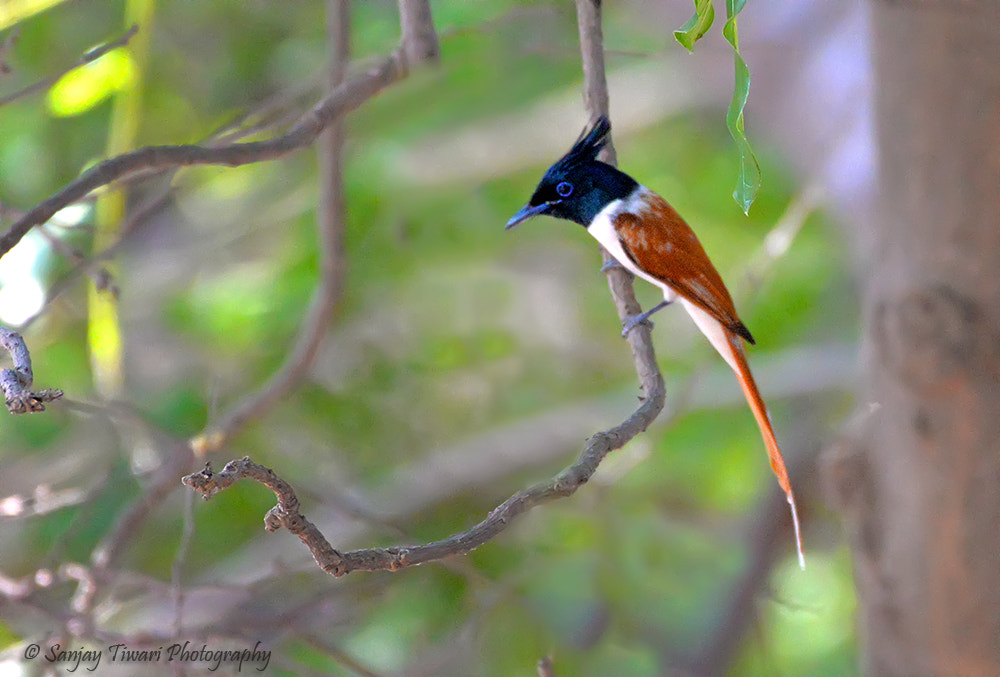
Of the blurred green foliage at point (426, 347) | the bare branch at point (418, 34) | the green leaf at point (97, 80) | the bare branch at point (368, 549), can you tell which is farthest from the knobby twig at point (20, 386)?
the green leaf at point (97, 80)

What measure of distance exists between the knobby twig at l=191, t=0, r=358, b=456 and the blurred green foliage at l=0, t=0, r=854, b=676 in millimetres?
204

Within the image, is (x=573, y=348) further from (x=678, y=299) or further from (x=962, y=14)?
(x=962, y=14)

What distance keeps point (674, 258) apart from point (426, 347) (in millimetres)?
2280

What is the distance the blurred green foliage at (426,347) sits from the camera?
13.2 ft

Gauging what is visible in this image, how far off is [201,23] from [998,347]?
4292mm

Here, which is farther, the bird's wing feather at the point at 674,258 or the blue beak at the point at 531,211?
the blue beak at the point at 531,211

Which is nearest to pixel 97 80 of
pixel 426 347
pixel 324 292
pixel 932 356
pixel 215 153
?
pixel 324 292

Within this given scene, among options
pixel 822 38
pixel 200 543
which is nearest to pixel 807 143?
pixel 822 38

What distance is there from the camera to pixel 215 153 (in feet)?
5.72

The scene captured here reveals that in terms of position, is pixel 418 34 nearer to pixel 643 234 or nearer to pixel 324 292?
pixel 643 234

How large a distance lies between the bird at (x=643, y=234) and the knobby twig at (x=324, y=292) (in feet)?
2.12

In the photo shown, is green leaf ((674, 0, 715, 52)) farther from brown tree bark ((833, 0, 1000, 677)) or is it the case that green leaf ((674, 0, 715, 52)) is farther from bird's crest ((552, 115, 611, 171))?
brown tree bark ((833, 0, 1000, 677))

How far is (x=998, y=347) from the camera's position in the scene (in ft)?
8.92

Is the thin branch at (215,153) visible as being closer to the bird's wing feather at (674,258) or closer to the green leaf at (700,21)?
the green leaf at (700,21)
